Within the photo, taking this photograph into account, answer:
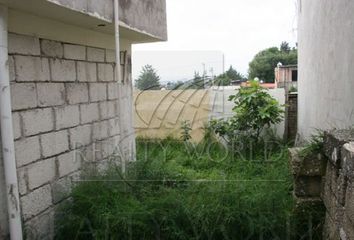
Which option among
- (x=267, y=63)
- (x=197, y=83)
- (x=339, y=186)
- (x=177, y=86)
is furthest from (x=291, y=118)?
(x=267, y=63)

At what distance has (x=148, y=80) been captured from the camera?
1103 cm

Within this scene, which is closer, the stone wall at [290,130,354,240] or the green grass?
the stone wall at [290,130,354,240]

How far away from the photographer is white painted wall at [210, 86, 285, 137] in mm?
8866

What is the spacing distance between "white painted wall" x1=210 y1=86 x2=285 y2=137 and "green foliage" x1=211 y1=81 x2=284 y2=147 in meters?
0.76

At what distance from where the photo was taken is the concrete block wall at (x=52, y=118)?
10.8 ft

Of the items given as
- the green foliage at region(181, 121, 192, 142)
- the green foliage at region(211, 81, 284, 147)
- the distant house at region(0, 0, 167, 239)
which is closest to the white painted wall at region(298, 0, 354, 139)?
the green foliage at region(211, 81, 284, 147)

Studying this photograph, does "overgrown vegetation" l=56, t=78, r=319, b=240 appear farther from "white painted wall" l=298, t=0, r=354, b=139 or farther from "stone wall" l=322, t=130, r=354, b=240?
"white painted wall" l=298, t=0, r=354, b=139

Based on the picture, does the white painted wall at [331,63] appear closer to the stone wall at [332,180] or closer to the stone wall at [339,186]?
the stone wall at [332,180]

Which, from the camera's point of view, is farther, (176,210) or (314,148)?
(176,210)

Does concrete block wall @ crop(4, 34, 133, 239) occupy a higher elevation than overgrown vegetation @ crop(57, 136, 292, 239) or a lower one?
higher

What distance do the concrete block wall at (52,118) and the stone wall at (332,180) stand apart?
7.37 ft

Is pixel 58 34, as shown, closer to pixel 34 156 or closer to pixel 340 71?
pixel 34 156

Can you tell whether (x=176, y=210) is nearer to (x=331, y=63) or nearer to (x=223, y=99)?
(x=331, y=63)

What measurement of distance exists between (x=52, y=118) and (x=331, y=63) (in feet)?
10.2
